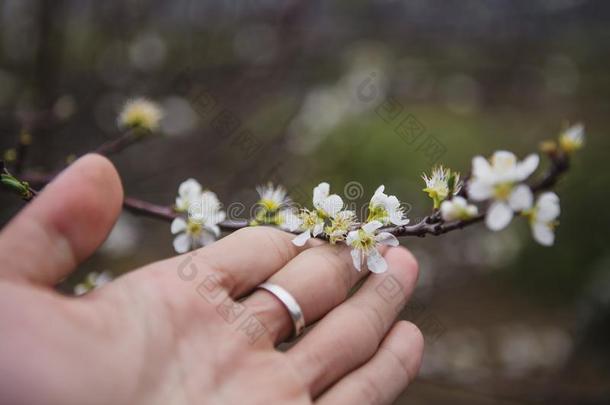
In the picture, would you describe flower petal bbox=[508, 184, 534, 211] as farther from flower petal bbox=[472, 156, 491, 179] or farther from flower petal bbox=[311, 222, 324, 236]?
flower petal bbox=[311, 222, 324, 236]

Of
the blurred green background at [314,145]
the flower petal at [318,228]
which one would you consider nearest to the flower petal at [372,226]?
the flower petal at [318,228]

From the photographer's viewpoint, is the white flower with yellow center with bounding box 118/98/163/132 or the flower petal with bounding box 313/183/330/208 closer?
the flower petal with bounding box 313/183/330/208

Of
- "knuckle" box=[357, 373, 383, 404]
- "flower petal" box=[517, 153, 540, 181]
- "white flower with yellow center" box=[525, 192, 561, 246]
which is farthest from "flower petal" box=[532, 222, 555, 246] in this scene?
"knuckle" box=[357, 373, 383, 404]

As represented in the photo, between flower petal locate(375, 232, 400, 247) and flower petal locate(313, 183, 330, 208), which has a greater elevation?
flower petal locate(313, 183, 330, 208)

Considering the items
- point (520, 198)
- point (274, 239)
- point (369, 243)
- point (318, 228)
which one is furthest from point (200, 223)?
point (520, 198)

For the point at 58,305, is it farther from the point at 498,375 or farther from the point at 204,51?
the point at 204,51

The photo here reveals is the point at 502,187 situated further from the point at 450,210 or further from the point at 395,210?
the point at 395,210

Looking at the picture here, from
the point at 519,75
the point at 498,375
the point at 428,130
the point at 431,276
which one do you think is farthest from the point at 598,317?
the point at 519,75
